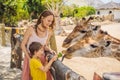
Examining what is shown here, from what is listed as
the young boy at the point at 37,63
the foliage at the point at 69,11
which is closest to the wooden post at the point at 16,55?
the young boy at the point at 37,63

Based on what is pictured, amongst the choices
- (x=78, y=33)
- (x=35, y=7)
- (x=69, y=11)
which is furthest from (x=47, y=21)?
(x=69, y=11)

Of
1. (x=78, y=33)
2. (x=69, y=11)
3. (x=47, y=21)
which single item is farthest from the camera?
(x=69, y=11)

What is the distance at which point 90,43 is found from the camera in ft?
20.1

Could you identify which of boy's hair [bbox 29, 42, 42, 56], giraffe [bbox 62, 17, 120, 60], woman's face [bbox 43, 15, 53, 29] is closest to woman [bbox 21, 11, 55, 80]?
woman's face [bbox 43, 15, 53, 29]

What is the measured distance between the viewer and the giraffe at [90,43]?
5680 millimetres

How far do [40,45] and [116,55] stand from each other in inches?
79.7

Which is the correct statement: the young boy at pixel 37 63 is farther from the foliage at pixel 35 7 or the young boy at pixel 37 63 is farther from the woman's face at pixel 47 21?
the foliage at pixel 35 7

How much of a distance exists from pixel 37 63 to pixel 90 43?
2241 millimetres

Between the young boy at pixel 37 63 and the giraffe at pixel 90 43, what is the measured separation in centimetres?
138

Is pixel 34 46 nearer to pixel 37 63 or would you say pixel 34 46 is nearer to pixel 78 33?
pixel 37 63

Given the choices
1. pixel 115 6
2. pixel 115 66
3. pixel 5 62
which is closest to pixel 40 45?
pixel 5 62

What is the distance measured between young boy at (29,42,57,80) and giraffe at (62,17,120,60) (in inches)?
54.2

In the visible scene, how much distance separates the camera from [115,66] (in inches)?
452

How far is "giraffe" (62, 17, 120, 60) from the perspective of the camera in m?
5.68
